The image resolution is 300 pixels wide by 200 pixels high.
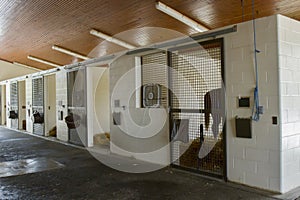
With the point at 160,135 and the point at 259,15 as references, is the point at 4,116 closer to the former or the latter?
the point at 160,135

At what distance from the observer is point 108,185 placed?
12.4 feet

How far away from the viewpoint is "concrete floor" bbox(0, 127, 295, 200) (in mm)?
3340

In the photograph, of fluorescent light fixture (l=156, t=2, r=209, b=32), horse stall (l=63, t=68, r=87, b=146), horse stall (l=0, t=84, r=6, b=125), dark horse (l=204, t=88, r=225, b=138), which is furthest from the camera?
horse stall (l=0, t=84, r=6, b=125)

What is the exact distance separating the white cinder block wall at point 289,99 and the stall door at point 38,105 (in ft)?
25.1

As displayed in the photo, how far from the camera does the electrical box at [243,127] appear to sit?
138 inches

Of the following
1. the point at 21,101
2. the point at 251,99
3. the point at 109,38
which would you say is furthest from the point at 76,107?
the point at 251,99

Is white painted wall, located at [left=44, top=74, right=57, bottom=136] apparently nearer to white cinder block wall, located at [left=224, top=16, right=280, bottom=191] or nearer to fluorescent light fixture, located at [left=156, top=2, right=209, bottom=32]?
fluorescent light fixture, located at [left=156, top=2, right=209, bottom=32]

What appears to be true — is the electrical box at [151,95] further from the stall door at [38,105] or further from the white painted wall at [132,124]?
the stall door at [38,105]

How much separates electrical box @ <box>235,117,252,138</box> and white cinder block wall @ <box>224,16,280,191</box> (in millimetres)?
57

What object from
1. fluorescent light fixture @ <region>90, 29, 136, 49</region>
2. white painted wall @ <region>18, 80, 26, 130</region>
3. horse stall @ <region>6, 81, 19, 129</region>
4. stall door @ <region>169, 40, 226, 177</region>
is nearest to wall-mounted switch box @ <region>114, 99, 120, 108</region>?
stall door @ <region>169, 40, 226, 177</region>

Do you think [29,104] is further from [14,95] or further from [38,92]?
[14,95]

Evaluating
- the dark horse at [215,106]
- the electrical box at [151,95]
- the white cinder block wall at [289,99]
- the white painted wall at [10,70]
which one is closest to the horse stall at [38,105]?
the white painted wall at [10,70]

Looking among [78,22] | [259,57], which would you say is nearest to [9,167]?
[78,22]

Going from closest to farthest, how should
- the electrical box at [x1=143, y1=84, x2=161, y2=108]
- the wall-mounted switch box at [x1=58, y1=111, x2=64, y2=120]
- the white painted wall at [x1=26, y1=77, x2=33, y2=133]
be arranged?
the electrical box at [x1=143, y1=84, x2=161, y2=108] → the wall-mounted switch box at [x1=58, y1=111, x2=64, y2=120] → the white painted wall at [x1=26, y1=77, x2=33, y2=133]
